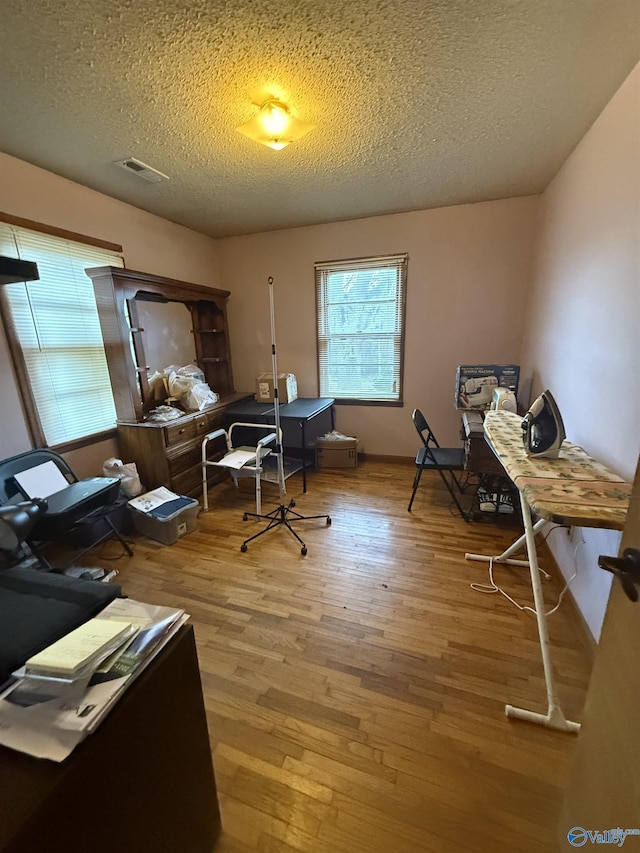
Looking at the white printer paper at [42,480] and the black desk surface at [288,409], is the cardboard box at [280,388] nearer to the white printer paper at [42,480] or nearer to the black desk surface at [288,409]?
the black desk surface at [288,409]

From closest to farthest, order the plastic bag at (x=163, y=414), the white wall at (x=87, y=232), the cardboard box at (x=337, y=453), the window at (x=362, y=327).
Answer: the white wall at (x=87, y=232)
the plastic bag at (x=163, y=414)
the window at (x=362, y=327)
the cardboard box at (x=337, y=453)

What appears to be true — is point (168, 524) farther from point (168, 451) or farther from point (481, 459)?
point (481, 459)

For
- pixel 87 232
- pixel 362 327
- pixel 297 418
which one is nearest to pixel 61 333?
pixel 87 232

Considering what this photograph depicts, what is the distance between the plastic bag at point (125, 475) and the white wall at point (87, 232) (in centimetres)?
21

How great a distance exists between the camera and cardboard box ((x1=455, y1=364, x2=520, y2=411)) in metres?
3.18

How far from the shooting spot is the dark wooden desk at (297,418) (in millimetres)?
3379

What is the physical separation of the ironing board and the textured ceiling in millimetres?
1798

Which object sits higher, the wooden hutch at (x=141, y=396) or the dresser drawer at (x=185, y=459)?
the wooden hutch at (x=141, y=396)

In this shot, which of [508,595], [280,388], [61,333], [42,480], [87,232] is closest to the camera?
[508,595]

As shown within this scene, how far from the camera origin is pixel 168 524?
100 inches

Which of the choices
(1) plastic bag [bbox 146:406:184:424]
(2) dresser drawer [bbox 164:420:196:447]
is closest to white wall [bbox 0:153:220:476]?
(1) plastic bag [bbox 146:406:184:424]

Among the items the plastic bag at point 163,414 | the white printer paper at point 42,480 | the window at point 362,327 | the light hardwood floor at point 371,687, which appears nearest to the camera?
the light hardwood floor at point 371,687

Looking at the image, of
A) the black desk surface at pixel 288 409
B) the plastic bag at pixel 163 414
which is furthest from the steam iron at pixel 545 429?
the plastic bag at pixel 163 414

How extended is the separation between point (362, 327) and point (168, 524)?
9.13ft
